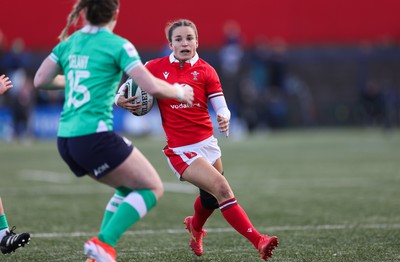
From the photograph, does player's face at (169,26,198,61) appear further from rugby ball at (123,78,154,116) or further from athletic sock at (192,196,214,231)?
athletic sock at (192,196,214,231)

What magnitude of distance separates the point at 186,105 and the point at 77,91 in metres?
→ 1.39

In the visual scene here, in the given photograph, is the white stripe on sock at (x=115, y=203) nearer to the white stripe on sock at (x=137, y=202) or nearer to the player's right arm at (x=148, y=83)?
the white stripe on sock at (x=137, y=202)

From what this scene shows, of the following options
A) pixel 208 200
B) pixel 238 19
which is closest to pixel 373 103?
pixel 238 19

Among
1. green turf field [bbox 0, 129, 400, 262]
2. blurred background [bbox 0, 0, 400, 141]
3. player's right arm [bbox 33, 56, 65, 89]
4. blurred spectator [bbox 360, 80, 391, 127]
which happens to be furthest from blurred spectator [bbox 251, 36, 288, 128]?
player's right arm [bbox 33, 56, 65, 89]

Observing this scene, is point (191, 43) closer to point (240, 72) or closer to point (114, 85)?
point (114, 85)

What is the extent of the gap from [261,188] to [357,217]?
137 inches

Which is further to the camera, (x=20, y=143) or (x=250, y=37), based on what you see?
(x=250, y=37)

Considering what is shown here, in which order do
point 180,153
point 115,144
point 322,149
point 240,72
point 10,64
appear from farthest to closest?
point 240,72
point 10,64
point 322,149
point 180,153
point 115,144

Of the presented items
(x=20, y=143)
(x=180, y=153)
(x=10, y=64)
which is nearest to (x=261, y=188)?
(x=180, y=153)

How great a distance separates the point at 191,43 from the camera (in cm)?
700

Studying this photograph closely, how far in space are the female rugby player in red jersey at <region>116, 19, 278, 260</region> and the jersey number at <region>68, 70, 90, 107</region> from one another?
101cm

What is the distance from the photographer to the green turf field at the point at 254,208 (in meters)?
7.15

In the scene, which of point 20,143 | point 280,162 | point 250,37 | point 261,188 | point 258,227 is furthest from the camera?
point 250,37

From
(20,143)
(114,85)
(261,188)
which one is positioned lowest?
(20,143)
